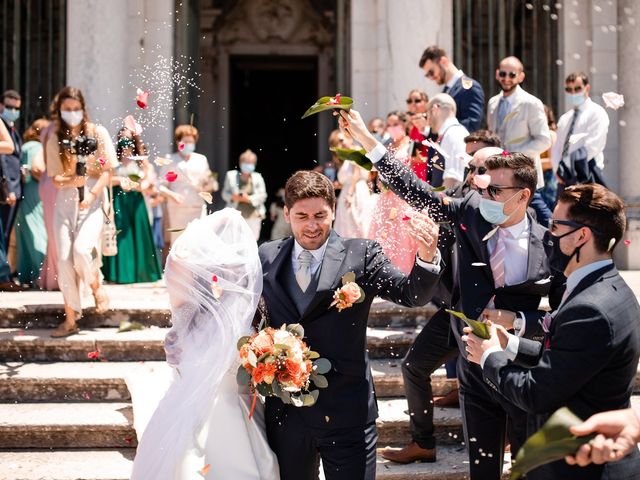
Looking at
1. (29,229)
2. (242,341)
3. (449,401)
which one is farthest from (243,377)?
(29,229)

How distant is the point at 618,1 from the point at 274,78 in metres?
8.28

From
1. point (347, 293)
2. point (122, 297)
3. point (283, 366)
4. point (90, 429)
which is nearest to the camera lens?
point (283, 366)

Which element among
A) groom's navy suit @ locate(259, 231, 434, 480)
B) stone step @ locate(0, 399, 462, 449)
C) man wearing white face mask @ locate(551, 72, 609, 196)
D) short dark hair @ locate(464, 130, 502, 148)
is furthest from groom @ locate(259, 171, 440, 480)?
man wearing white face mask @ locate(551, 72, 609, 196)

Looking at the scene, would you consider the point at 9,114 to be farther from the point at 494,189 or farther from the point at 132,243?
the point at 494,189

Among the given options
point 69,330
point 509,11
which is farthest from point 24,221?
point 509,11

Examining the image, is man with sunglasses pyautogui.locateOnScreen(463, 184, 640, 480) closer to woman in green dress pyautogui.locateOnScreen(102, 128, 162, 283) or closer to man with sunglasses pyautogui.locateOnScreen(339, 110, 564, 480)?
man with sunglasses pyautogui.locateOnScreen(339, 110, 564, 480)

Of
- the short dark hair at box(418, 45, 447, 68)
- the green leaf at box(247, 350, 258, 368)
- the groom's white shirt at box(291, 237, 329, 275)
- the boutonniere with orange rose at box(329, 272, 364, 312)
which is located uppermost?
the short dark hair at box(418, 45, 447, 68)

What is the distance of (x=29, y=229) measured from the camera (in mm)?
9359

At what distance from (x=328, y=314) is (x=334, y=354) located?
0.18 meters

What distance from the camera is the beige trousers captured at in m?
6.76

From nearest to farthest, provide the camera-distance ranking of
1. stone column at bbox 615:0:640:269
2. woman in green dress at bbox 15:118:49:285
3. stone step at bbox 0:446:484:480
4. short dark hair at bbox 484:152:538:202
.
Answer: short dark hair at bbox 484:152:538:202 → stone step at bbox 0:446:484:480 → woman in green dress at bbox 15:118:49:285 → stone column at bbox 615:0:640:269

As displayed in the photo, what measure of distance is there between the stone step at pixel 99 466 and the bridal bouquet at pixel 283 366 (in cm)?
157

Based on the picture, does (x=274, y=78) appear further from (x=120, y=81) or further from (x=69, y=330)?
(x=69, y=330)

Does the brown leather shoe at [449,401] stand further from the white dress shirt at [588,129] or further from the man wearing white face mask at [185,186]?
the man wearing white face mask at [185,186]
